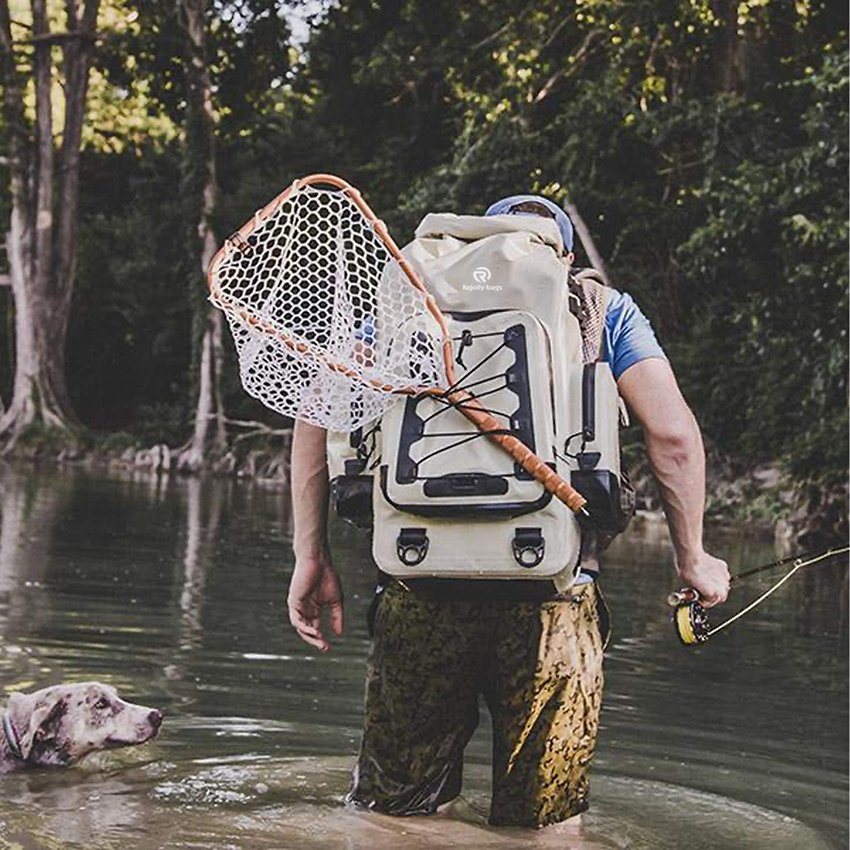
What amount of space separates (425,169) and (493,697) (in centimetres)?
2747

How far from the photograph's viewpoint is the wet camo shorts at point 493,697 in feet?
15.0

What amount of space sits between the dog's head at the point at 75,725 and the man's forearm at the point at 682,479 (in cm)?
243

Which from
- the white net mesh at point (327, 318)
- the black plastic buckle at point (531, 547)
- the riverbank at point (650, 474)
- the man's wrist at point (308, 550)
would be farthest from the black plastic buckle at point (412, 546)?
the riverbank at point (650, 474)

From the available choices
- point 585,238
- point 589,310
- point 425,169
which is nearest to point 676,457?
point 589,310

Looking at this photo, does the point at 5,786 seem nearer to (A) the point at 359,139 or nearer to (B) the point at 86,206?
(A) the point at 359,139

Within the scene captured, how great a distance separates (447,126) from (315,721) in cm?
2443

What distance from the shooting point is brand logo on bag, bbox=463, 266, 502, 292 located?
4.55 meters

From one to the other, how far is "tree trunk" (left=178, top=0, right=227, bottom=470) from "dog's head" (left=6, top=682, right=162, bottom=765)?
91.9 ft

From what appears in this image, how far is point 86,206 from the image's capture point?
44.9 m

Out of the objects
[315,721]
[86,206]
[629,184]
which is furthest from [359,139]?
[315,721]

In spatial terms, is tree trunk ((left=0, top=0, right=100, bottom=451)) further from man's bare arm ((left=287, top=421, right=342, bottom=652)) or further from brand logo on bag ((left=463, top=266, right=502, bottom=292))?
brand logo on bag ((left=463, top=266, right=502, bottom=292))

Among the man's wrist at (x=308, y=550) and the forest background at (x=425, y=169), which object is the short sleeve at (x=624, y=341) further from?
the forest background at (x=425, y=169)

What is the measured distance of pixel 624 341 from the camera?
185 inches

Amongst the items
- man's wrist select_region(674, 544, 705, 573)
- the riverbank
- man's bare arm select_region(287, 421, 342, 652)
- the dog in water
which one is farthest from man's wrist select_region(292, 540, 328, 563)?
the riverbank
